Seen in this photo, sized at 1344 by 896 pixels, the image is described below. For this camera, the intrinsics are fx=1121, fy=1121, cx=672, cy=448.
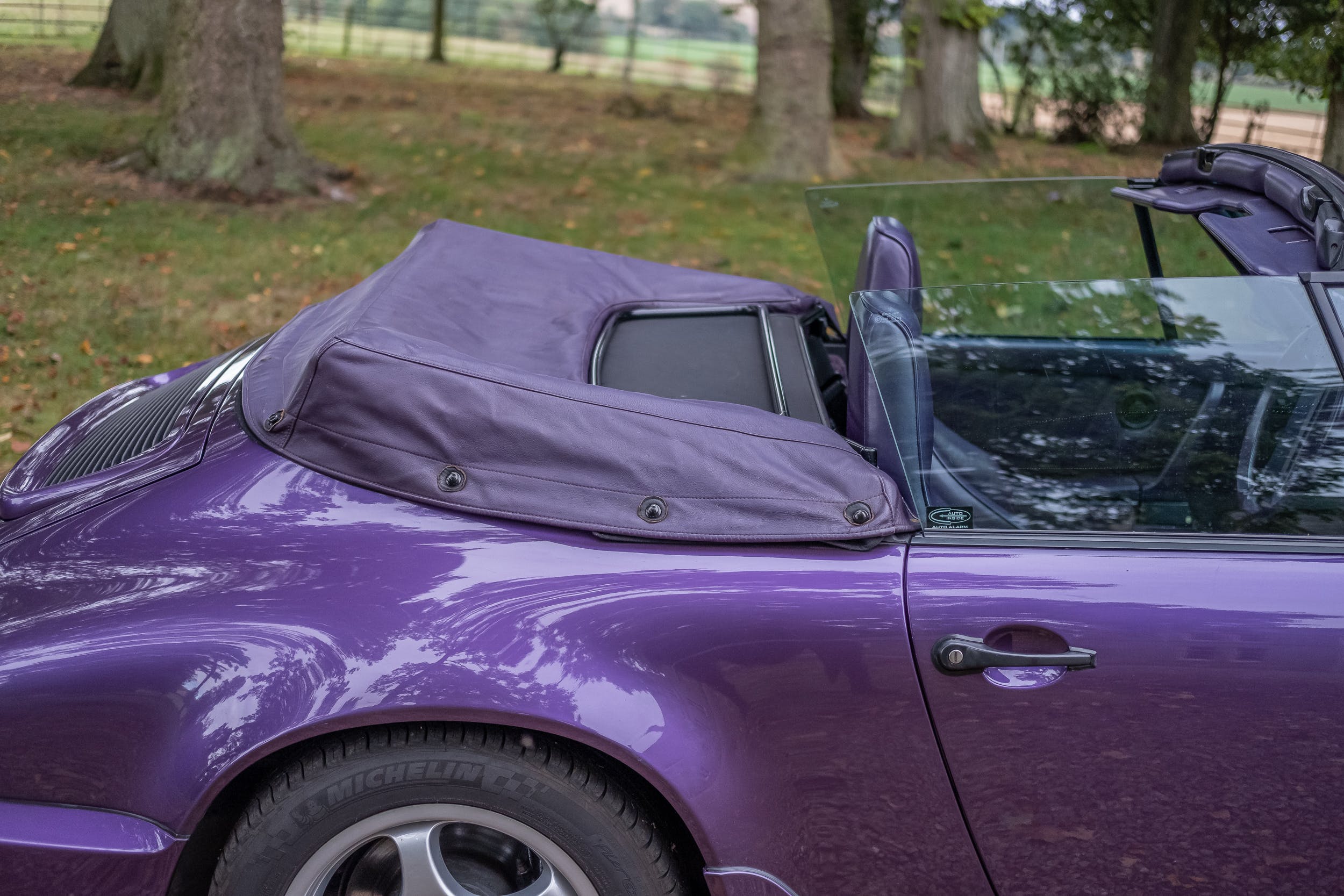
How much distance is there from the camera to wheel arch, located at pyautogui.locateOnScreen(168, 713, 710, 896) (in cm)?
178

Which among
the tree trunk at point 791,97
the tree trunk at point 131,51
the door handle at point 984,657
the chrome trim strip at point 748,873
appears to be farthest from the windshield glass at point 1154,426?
the tree trunk at point 131,51

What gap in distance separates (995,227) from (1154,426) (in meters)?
1.64

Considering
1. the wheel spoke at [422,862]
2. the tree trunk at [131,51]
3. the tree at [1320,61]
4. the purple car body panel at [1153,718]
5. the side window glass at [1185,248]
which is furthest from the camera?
the tree trunk at [131,51]

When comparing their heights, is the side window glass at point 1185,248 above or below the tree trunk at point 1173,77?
below

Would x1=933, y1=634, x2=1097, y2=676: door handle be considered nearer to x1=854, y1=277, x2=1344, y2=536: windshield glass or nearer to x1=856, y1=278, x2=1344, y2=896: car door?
x1=856, y1=278, x2=1344, y2=896: car door

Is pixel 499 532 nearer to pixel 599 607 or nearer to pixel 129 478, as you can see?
pixel 599 607

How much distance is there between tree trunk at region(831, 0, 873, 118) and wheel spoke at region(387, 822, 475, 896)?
62.9 ft

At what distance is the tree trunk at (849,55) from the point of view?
19828 mm

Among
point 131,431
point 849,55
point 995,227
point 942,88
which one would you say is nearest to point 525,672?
point 131,431

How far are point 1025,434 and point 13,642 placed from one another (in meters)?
1.87

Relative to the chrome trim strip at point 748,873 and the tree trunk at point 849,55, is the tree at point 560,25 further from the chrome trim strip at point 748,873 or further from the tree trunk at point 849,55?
the chrome trim strip at point 748,873

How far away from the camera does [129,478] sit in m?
2.10

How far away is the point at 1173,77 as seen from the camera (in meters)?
18.8

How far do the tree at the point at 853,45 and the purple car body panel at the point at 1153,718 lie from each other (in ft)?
62.3
